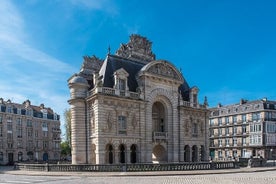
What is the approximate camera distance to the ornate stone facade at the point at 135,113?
30031mm

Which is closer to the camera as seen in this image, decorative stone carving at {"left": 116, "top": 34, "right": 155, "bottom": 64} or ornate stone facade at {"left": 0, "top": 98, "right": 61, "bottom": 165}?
decorative stone carving at {"left": 116, "top": 34, "right": 155, "bottom": 64}

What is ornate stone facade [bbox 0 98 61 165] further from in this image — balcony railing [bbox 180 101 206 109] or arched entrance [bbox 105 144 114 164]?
balcony railing [bbox 180 101 206 109]

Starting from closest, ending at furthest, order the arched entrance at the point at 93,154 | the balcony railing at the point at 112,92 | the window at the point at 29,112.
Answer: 1. the balcony railing at the point at 112,92
2. the arched entrance at the point at 93,154
3. the window at the point at 29,112

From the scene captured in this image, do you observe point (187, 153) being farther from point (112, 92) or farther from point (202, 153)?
point (112, 92)

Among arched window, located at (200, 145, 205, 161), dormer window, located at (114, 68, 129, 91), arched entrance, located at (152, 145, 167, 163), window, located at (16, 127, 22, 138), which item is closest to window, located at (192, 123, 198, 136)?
arched window, located at (200, 145, 205, 161)

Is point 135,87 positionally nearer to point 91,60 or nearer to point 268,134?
point 91,60

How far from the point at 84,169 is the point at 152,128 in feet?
44.5

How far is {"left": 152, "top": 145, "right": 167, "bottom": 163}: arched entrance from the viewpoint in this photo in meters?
35.8

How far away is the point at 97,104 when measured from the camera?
2906 centimetres

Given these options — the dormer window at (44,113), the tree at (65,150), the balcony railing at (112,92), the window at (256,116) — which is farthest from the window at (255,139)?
the dormer window at (44,113)

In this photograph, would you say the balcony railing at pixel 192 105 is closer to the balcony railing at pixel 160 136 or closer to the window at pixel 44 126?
the balcony railing at pixel 160 136

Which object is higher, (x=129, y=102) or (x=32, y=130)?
(x=129, y=102)

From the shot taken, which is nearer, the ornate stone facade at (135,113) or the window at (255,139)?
the ornate stone facade at (135,113)

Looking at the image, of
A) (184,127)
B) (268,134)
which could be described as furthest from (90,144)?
(268,134)
